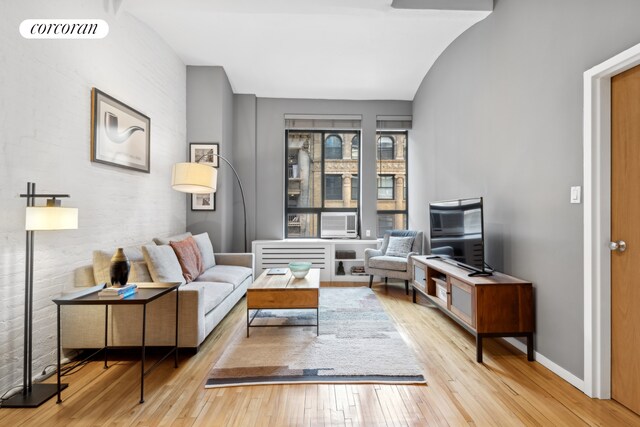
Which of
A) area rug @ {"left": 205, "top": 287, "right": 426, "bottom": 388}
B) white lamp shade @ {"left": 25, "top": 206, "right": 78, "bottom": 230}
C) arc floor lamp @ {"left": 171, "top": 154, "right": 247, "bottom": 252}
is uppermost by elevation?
arc floor lamp @ {"left": 171, "top": 154, "right": 247, "bottom": 252}

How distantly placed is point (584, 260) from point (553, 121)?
0.95 m

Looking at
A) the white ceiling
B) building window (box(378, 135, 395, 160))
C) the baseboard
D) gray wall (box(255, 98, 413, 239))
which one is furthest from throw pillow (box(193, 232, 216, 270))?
building window (box(378, 135, 395, 160))

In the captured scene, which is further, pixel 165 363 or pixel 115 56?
pixel 115 56

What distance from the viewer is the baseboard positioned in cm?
207

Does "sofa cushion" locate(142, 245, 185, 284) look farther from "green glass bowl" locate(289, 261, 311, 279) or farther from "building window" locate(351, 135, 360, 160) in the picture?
"building window" locate(351, 135, 360, 160)

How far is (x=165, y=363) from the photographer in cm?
242

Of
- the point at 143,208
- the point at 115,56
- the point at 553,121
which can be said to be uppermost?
the point at 115,56

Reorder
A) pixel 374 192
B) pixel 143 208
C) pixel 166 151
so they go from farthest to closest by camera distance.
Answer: pixel 374 192
pixel 166 151
pixel 143 208

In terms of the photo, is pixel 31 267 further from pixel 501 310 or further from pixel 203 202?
pixel 501 310

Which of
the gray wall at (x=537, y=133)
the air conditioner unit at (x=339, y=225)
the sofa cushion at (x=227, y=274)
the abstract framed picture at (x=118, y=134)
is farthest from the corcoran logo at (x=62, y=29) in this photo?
the air conditioner unit at (x=339, y=225)

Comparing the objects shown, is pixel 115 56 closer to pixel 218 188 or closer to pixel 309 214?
pixel 218 188

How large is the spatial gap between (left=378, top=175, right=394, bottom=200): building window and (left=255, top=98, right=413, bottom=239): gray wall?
290 mm

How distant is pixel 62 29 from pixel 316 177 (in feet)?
12.4

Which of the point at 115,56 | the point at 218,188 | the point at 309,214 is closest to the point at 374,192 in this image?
the point at 309,214
